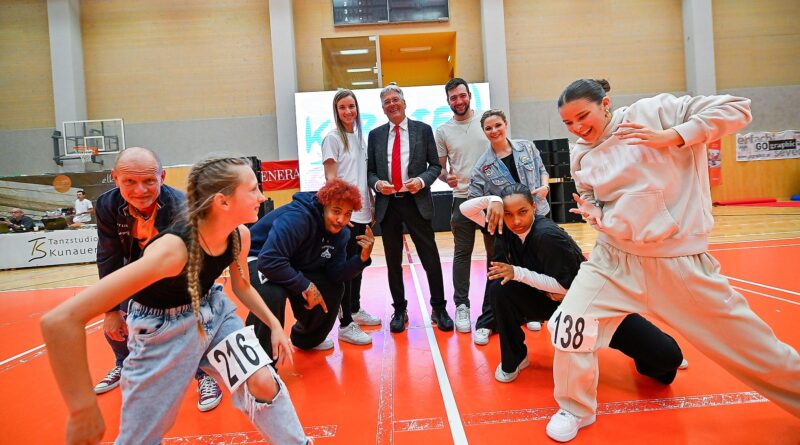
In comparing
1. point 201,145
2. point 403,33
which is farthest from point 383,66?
point 201,145

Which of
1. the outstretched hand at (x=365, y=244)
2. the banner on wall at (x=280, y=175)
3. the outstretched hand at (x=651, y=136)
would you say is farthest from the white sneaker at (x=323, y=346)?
the banner on wall at (x=280, y=175)

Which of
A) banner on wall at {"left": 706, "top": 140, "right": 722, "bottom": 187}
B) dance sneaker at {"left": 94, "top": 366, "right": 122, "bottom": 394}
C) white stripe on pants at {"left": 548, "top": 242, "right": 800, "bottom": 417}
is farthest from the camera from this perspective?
banner on wall at {"left": 706, "top": 140, "right": 722, "bottom": 187}

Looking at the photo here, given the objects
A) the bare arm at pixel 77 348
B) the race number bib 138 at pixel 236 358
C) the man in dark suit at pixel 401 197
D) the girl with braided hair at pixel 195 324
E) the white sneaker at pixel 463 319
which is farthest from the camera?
the man in dark suit at pixel 401 197

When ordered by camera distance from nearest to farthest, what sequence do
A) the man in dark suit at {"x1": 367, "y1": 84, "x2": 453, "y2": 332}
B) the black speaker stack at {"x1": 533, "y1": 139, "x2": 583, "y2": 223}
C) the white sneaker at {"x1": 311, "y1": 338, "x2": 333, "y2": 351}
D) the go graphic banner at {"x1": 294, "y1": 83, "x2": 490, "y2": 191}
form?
1. the white sneaker at {"x1": 311, "y1": 338, "x2": 333, "y2": 351}
2. the man in dark suit at {"x1": 367, "y1": 84, "x2": 453, "y2": 332}
3. the black speaker stack at {"x1": 533, "y1": 139, "x2": 583, "y2": 223}
4. the go graphic banner at {"x1": 294, "y1": 83, "x2": 490, "y2": 191}

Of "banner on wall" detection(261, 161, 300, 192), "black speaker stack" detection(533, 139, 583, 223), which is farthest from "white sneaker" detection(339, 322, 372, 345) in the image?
"banner on wall" detection(261, 161, 300, 192)

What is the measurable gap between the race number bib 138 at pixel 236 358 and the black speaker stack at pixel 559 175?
367 inches

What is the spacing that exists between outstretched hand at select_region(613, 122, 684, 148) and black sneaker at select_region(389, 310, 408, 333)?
2144 millimetres

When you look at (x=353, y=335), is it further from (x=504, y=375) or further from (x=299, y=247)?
(x=504, y=375)

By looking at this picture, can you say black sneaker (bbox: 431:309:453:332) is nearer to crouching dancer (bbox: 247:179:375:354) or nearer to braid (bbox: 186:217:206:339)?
crouching dancer (bbox: 247:179:375:354)

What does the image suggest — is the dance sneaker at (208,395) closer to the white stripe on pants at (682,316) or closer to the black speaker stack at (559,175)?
the white stripe on pants at (682,316)

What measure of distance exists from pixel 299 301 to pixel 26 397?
5.41 feet

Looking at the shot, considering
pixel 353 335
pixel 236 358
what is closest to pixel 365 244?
pixel 353 335

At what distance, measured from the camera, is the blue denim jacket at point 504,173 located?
2.99 meters

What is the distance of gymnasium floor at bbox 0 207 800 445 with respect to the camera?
181 centimetres
